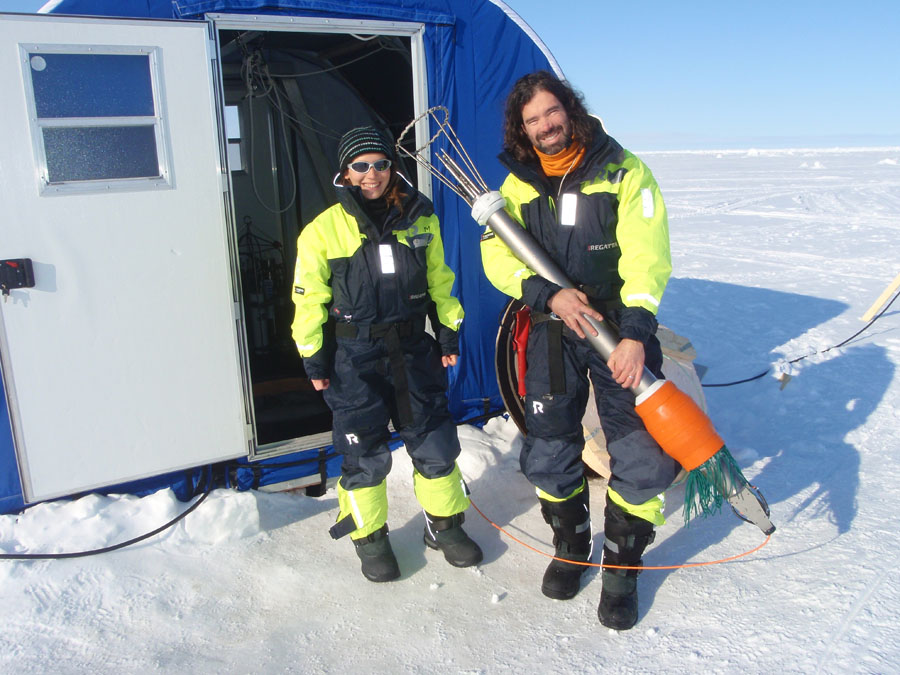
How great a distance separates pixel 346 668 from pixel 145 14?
2.82 meters

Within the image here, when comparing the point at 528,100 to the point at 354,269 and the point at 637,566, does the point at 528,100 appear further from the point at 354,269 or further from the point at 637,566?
the point at 637,566

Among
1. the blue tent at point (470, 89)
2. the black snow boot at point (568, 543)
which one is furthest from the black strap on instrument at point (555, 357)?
the blue tent at point (470, 89)

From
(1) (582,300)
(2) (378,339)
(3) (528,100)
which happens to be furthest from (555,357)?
(3) (528,100)

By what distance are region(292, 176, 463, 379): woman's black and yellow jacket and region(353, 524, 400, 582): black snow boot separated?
30.4 inches

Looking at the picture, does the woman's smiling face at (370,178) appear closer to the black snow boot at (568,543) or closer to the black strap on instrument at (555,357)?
the black strap on instrument at (555,357)

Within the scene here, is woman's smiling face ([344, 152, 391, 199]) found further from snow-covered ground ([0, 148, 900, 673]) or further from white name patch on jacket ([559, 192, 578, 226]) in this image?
snow-covered ground ([0, 148, 900, 673])

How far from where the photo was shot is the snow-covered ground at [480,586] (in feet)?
8.24

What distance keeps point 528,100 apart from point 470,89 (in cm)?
136

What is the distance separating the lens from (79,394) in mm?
3029

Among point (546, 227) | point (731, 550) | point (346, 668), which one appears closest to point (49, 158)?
point (546, 227)

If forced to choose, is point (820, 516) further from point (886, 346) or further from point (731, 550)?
point (886, 346)

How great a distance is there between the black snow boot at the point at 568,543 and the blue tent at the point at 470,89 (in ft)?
4.65

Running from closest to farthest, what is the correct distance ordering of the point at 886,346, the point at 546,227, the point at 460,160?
the point at 546,227 < the point at 460,160 < the point at 886,346

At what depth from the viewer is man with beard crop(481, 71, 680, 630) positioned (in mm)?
2520
